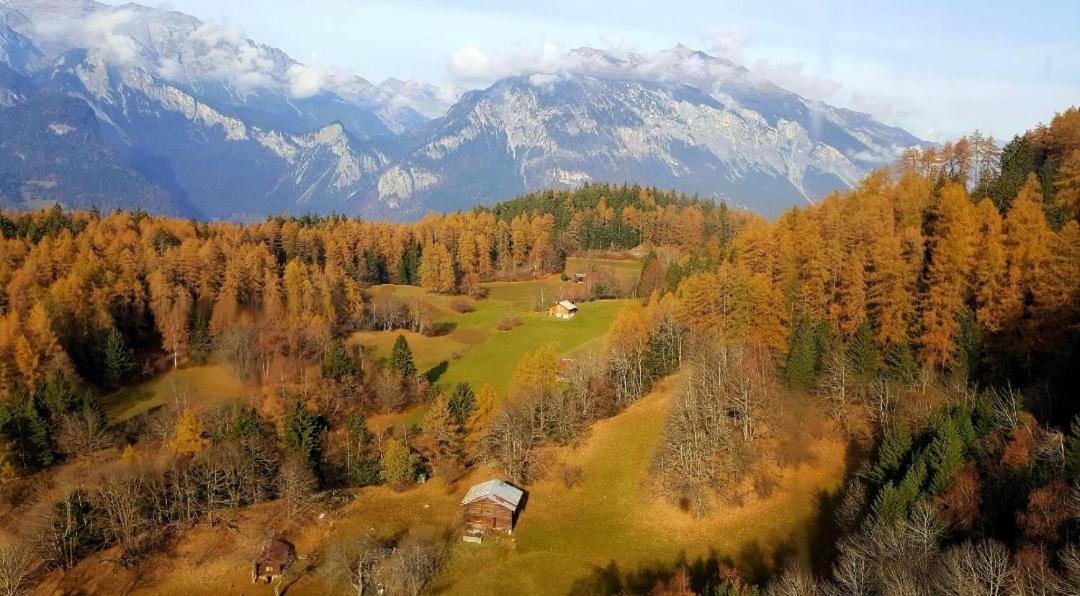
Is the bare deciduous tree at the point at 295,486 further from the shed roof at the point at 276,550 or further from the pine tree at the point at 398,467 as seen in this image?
the pine tree at the point at 398,467

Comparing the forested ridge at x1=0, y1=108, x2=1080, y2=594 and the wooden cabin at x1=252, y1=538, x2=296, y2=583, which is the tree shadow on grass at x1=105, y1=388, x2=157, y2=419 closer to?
the forested ridge at x1=0, y1=108, x2=1080, y2=594

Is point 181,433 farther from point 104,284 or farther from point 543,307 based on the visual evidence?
Answer: point 543,307

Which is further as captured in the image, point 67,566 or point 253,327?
point 253,327

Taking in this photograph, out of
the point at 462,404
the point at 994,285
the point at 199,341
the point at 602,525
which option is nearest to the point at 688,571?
the point at 602,525

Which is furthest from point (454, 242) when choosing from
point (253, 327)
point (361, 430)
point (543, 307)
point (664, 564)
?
point (664, 564)

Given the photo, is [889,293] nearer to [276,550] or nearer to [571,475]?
[571,475]

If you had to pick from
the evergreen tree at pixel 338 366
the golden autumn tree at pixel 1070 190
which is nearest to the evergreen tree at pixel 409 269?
the evergreen tree at pixel 338 366
